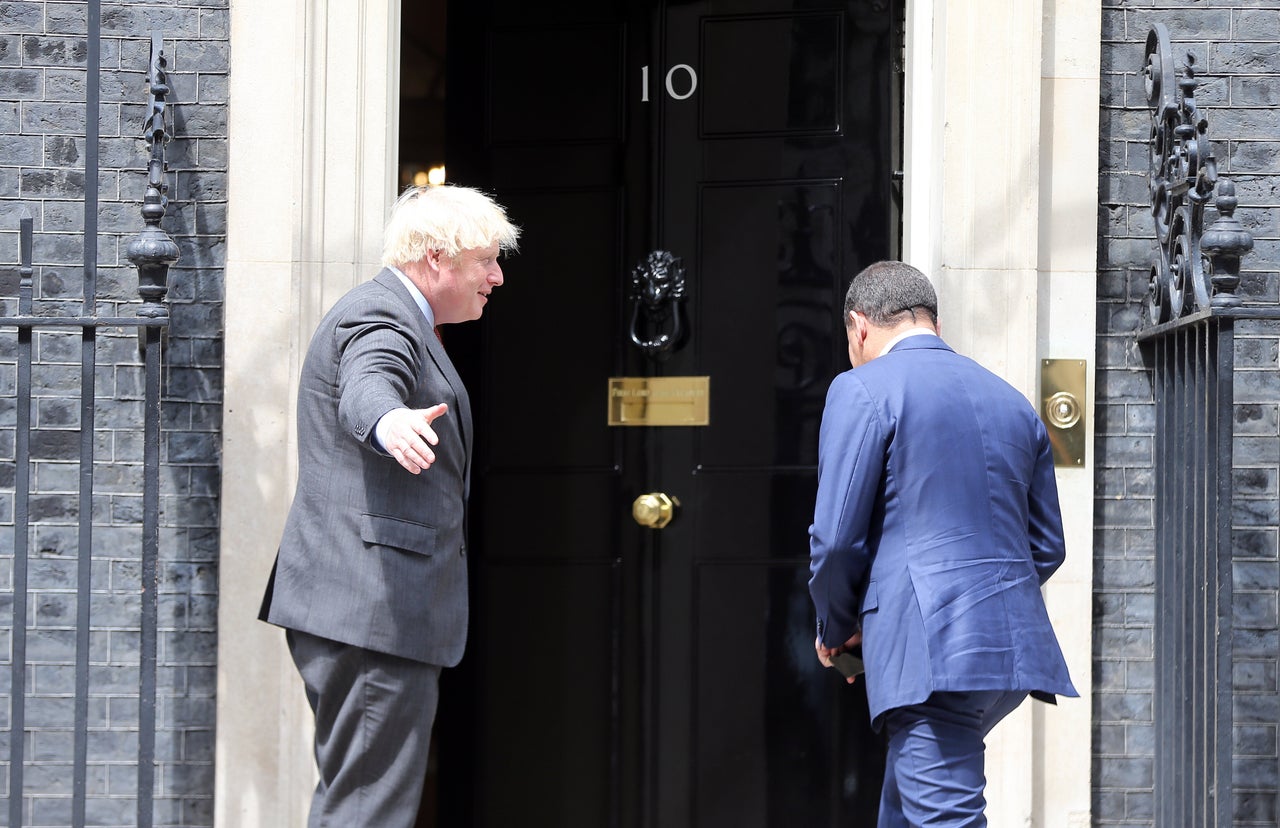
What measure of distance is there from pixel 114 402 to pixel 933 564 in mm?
2498

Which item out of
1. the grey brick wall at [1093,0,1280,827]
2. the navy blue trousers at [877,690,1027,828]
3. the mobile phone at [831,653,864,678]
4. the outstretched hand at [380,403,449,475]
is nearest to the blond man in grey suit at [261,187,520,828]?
the outstretched hand at [380,403,449,475]

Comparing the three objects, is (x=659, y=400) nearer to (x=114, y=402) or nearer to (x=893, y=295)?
(x=893, y=295)

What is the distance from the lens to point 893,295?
10.7 ft

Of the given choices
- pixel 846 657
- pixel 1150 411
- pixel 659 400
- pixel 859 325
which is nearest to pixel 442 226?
pixel 859 325

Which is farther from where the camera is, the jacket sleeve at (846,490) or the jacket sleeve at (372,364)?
the jacket sleeve at (846,490)

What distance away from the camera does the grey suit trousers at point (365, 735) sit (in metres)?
3.00

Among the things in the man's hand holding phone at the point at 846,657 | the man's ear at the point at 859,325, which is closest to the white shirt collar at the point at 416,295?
the man's ear at the point at 859,325

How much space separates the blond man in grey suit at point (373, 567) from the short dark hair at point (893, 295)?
0.91 m

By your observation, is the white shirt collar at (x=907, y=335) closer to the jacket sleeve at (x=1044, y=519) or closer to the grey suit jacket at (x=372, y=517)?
the jacket sleeve at (x=1044, y=519)

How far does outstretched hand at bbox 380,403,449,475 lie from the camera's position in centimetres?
259

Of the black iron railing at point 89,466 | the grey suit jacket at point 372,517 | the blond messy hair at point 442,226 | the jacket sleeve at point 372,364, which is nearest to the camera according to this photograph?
the jacket sleeve at point 372,364

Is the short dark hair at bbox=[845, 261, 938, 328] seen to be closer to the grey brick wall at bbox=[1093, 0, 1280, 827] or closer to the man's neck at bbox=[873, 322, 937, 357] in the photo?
the man's neck at bbox=[873, 322, 937, 357]

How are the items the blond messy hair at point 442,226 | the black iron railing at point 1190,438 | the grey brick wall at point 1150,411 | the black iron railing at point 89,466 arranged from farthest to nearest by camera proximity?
the grey brick wall at point 1150,411 → the black iron railing at point 89,466 → the black iron railing at point 1190,438 → the blond messy hair at point 442,226

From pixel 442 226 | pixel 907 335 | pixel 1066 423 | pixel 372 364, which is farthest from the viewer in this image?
pixel 1066 423
